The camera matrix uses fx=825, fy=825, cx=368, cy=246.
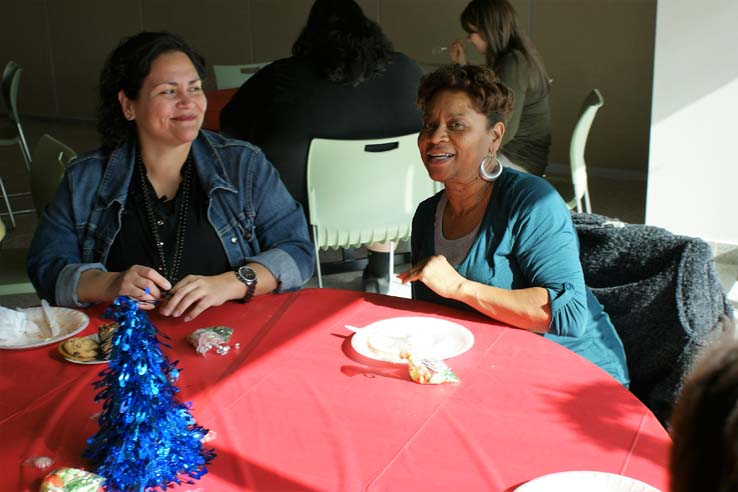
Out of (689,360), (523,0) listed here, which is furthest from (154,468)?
(523,0)

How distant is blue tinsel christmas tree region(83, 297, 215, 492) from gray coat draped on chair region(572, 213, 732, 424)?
1.17 meters

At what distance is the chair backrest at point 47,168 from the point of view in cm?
310

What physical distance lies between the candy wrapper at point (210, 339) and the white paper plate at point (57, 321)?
29 cm

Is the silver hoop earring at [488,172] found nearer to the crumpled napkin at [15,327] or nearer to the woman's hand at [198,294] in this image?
the woman's hand at [198,294]

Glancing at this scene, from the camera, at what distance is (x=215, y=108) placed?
456cm

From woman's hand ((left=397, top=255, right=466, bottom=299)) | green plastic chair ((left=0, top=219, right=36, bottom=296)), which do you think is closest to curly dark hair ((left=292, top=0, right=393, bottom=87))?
green plastic chair ((left=0, top=219, right=36, bottom=296))

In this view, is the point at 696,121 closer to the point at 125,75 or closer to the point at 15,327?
the point at 125,75

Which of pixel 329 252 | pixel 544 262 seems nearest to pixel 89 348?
pixel 544 262

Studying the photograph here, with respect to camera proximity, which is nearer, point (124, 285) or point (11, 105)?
point (124, 285)

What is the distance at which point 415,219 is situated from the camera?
228 cm

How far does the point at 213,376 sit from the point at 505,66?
3.25 m

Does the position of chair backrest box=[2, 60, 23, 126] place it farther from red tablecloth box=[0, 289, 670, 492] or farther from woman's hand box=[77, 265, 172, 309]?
red tablecloth box=[0, 289, 670, 492]

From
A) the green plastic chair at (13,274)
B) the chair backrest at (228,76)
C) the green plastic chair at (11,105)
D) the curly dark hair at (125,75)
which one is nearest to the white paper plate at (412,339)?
the curly dark hair at (125,75)

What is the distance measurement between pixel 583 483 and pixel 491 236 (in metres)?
0.91
